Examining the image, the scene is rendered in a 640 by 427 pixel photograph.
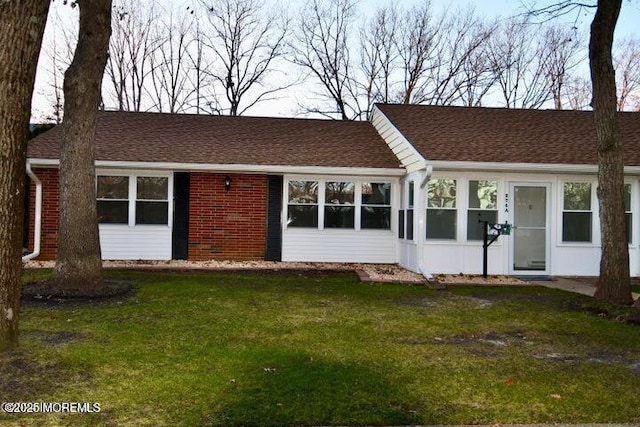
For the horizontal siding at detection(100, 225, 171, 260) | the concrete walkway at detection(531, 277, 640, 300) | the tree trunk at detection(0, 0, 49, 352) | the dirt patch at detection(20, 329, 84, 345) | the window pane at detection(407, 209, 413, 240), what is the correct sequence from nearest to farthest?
the tree trunk at detection(0, 0, 49, 352), the dirt patch at detection(20, 329, 84, 345), the concrete walkway at detection(531, 277, 640, 300), the window pane at detection(407, 209, 413, 240), the horizontal siding at detection(100, 225, 171, 260)

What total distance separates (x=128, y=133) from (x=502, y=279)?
9.97 m

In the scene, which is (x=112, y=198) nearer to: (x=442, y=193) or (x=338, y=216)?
(x=338, y=216)

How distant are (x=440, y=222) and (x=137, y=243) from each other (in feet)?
23.2

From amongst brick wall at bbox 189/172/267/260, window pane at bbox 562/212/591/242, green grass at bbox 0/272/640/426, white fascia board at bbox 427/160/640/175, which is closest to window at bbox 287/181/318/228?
brick wall at bbox 189/172/267/260

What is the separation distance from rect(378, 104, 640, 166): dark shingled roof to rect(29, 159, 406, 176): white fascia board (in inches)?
45.1

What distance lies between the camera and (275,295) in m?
8.79

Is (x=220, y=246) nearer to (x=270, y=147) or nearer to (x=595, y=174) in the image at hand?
(x=270, y=147)

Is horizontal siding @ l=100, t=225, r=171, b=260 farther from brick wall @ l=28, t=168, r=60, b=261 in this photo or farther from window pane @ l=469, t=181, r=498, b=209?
window pane @ l=469, t=181, r=498, b=209

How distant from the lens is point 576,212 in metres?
11.7

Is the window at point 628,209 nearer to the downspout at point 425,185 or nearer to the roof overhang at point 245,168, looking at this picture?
the downspout at point 425,185

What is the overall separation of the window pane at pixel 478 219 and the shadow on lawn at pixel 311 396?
7272 mm

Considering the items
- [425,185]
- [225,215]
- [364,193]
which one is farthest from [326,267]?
[425,185]

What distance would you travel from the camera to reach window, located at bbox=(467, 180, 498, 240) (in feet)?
37.7

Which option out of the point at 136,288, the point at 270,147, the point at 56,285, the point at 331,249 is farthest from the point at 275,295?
the point at 270,147
